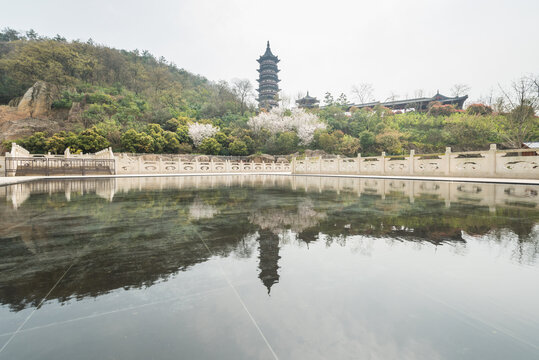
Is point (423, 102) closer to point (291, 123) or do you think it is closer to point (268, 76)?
point (291, 123)

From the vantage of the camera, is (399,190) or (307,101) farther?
(307,101)

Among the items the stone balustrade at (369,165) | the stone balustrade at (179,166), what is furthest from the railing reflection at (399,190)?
the stone balustrade at (179,166)

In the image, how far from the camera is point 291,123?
3966 centimetres

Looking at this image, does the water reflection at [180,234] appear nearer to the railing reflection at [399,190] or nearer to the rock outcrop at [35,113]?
the railing reflection at [399,190]

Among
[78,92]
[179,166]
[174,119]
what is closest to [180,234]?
[179,166]

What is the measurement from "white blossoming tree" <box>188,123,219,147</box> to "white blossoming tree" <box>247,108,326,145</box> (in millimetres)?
6889

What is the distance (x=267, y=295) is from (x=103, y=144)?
3409 centimetres

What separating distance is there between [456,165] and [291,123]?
89.8 ft

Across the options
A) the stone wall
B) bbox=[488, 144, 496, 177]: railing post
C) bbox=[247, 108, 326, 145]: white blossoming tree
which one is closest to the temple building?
bbox=[247, 108, 326, 145]: white blossoming tree

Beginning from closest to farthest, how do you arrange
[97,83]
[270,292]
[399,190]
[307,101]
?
[270,292]
[399,190]
[97,83]
[307,101]

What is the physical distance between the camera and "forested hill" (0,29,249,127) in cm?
3969

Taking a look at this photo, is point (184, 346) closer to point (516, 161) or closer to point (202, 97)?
point (516, 161)

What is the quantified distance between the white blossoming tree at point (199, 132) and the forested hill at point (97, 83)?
17.6 feet

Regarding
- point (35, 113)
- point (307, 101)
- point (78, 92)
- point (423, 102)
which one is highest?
point (307, 101)
